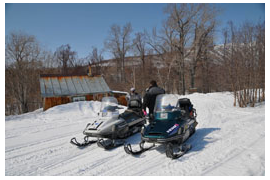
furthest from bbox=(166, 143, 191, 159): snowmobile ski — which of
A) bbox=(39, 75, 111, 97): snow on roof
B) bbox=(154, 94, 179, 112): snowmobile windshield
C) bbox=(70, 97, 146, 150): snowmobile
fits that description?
bbox=(39, 75, 111, 97): snow on roof

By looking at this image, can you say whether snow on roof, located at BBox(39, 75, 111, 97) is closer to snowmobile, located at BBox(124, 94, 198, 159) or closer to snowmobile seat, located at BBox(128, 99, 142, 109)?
snowmobile seat, located at BBox(128, 99, 142, 109)

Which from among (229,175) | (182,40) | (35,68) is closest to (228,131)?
(229,175)

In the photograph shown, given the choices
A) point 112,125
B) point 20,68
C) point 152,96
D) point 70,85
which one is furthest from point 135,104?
point 20,68

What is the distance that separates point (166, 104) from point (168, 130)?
92 centimetres

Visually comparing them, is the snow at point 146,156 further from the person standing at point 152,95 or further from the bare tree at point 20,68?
the bare tree at point 20,68

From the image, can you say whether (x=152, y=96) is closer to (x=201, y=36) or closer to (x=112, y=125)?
(x=112, y=125)

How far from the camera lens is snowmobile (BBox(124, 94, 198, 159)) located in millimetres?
3639

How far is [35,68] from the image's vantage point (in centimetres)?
2052

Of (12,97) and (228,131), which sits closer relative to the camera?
(228,131)

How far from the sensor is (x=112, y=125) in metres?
4.51

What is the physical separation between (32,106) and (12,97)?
4.16m

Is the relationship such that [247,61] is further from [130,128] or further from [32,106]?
[32,106]
